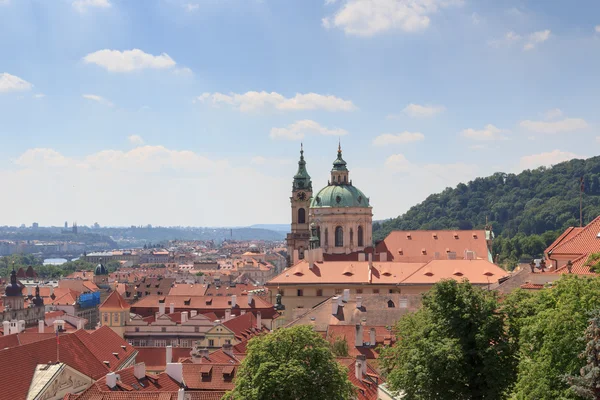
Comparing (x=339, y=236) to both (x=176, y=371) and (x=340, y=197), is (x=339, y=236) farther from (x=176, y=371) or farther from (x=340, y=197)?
(x=176, y=371)

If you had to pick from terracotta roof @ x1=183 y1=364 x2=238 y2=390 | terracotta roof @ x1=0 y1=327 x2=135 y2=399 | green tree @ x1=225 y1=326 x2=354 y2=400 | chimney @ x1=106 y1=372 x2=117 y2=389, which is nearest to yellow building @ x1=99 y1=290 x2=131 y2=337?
terracotta roof @ x1=0 y1=327 x2=135 y2=399

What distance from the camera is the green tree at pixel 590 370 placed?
32156 millimetres

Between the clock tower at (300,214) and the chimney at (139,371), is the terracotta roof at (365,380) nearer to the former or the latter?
the chimney at (139,371)

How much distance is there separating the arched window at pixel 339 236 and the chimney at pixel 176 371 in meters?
75.7

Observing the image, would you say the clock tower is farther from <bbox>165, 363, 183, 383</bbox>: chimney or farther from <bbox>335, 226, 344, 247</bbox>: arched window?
<bbox>165, 363, 183, 383</bbox>: chimney

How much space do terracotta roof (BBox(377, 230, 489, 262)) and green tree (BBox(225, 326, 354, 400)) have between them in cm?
7655

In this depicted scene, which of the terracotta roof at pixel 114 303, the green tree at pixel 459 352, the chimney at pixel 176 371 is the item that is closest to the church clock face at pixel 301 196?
the terracotta roof at pixel 114 303

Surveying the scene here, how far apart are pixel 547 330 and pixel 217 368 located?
23488mm

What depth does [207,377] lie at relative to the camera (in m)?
53.6

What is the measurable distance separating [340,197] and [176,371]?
78502mm

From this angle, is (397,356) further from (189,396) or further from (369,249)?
(369,249)

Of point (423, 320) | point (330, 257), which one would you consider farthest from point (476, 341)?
point (330, 257)

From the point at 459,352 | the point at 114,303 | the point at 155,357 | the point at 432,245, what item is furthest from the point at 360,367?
the point at 432,245

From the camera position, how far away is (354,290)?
4063 inches
